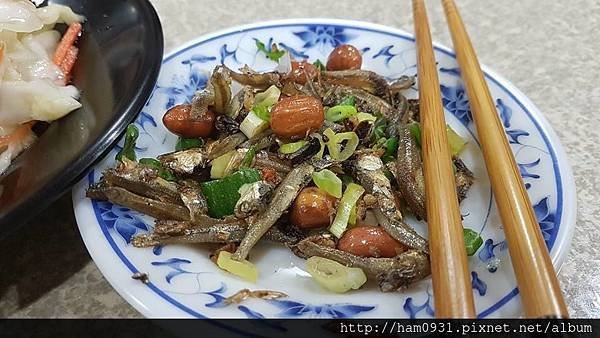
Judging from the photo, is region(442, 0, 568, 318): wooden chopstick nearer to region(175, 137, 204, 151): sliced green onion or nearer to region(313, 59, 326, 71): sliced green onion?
region(313, 59, 326, 71): sliced green onion

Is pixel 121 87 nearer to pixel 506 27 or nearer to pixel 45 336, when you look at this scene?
pixel 45 336

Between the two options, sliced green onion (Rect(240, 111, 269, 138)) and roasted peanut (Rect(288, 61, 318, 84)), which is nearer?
sliced green onion (Rect(240, 111, 269, 138))

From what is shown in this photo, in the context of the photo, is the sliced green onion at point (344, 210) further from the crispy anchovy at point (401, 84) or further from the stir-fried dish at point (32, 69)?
the stir-fried dish at point (32, 69)

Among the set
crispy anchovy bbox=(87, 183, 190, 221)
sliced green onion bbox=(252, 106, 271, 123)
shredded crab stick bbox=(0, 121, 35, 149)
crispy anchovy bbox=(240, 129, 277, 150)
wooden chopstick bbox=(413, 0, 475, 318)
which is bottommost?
shredded crab stick bbox=(0, 121, 35, 149)

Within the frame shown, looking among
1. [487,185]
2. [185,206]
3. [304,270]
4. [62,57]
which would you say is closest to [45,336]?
[185,206]

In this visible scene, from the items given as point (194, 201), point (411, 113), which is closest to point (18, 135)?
point (194, 201)

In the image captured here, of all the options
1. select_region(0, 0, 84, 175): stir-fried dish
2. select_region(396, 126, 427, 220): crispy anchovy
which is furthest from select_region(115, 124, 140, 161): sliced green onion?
select_region(396, 126, 427, 220): crispy anchovy
